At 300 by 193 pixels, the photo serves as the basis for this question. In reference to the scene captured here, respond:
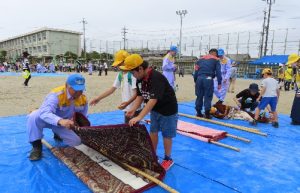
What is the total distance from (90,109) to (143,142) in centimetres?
469

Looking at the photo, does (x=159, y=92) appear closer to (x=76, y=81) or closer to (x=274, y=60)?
(x=76, y=81)

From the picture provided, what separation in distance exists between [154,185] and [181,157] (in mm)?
1085

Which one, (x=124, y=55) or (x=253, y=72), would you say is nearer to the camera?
(x=124, y=55)

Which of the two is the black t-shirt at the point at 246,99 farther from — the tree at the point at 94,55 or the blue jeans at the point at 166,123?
the tree at the point at 94,55

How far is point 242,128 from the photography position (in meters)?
5.69

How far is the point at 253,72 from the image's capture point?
105 ft

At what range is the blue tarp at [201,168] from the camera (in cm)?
316

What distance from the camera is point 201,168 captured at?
3.72 m

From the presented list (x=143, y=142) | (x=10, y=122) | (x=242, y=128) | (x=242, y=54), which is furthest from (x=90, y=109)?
(x=242, y=54)

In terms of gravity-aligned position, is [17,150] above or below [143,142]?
below

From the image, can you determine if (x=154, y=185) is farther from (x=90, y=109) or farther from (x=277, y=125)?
(x=90, y=109)

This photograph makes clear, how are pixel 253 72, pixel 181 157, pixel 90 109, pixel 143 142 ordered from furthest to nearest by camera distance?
pixel 253 72 → pixel 90 109 → pixel 181 157 → pixel 143 142

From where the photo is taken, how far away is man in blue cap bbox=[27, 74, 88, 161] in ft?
11.4

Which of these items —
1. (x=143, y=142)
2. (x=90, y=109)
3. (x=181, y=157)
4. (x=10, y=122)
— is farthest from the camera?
(x=90, y=109)
